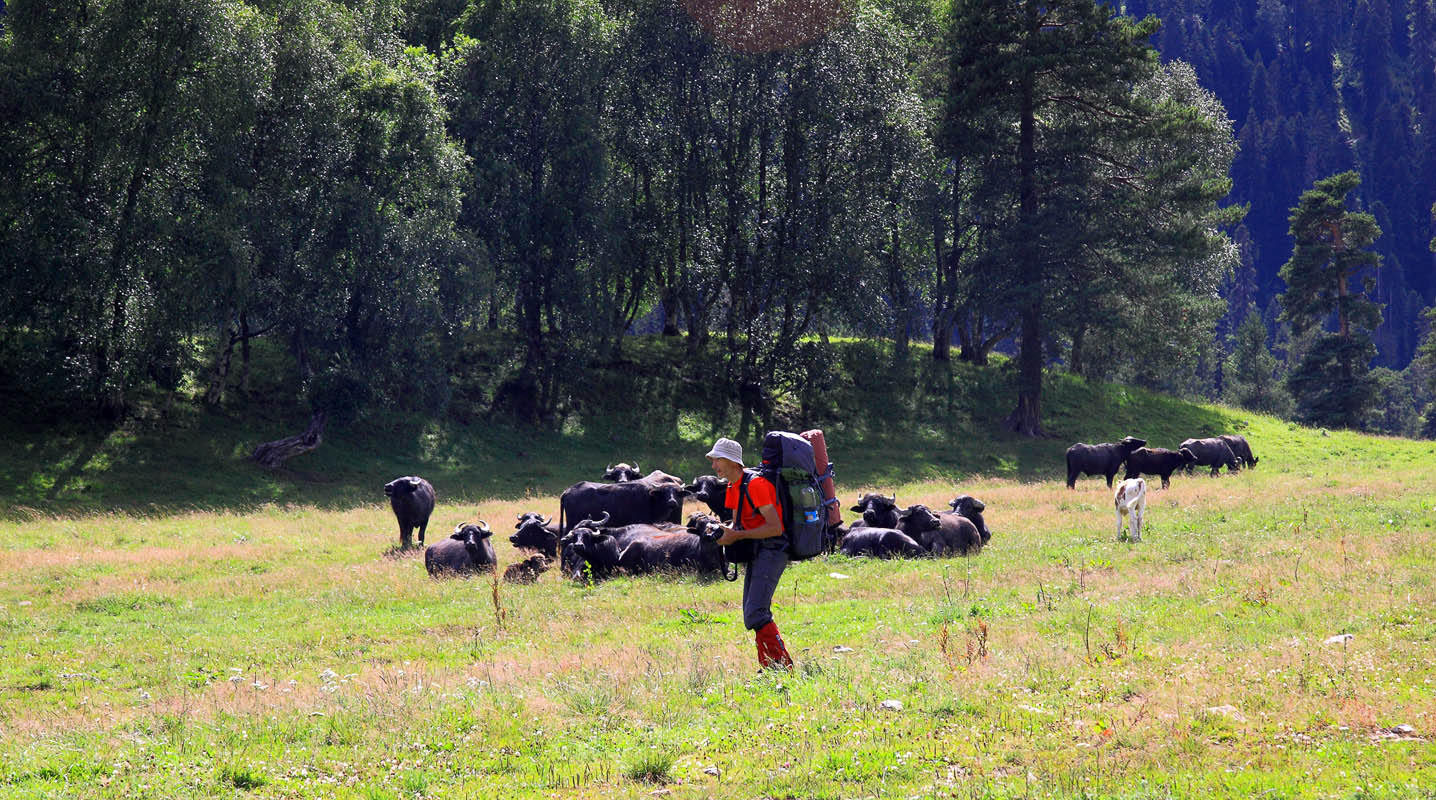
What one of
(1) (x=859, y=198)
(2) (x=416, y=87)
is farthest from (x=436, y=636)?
(1) (x=859, y=198)

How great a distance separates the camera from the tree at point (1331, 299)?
208 feet

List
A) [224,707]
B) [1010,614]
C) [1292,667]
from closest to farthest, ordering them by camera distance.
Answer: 1. [1292,667]
2. [224,707]
3. [1010,614]

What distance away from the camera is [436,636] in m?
13.7

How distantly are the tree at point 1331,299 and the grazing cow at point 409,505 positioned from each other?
189 ft

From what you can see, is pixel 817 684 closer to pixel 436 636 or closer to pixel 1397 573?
pixel 436 636

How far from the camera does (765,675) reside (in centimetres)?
959

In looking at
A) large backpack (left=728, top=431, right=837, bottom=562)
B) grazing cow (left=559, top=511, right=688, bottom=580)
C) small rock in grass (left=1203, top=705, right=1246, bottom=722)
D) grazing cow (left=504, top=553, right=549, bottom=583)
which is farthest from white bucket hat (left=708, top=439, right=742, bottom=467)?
grazing cow (left=504, top=553, right=549, bottom=583)

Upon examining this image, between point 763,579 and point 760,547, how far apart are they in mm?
298

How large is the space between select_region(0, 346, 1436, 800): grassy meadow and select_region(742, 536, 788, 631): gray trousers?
2.03 feet

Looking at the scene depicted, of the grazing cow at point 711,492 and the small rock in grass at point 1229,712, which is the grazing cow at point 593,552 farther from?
the small rock in grass at point 1229,712

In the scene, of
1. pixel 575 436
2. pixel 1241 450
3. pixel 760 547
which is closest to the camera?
pixel 760 547

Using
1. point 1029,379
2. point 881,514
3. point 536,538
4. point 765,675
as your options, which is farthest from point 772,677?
point 1029,379

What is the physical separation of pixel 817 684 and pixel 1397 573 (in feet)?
27.3

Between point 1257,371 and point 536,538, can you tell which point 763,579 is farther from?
point 1257,371
